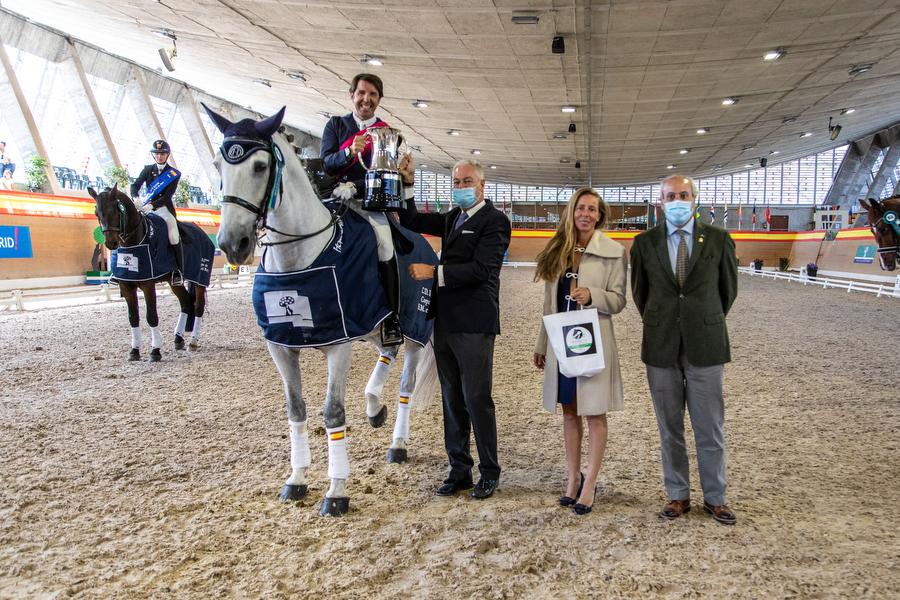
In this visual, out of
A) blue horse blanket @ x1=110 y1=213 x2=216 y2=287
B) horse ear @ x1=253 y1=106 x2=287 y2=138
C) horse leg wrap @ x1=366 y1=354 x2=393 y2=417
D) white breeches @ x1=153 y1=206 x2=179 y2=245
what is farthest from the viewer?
white breeches @ x1=153 y1=206 x2=179 y2=245

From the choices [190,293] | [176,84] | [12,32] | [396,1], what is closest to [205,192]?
[176,84]

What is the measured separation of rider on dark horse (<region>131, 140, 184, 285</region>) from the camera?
23.6ft

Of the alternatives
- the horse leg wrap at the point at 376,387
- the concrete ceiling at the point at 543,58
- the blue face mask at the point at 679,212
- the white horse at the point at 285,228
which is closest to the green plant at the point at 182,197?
the concrete ceiling at the point at 543,58

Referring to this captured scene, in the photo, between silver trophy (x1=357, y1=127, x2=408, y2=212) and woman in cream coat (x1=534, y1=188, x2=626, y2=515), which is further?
silver trophy (x1=357, y1=127, x2=408, y2=212)

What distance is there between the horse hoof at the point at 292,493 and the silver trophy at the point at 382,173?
162 cm

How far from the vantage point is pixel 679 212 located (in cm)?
296

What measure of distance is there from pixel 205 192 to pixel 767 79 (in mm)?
22064

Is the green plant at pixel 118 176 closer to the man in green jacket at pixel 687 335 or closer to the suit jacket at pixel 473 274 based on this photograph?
the suit jacket at pixel 473 274

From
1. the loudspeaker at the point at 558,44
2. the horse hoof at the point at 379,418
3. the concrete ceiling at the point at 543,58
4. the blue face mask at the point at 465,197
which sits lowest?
the horse hoof at the point at 379,418

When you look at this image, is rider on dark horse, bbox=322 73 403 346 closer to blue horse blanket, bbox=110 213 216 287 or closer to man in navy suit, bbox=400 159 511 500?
man in navy suit, bbox=400 159 511 500

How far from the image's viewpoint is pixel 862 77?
55.2 feet

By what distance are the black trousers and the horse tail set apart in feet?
2.27

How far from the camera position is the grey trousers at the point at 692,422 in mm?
2915

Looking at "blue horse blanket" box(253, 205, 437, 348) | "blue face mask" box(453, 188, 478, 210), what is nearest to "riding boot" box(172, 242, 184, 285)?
"blue horse blanket" box(253, 205, 437, 348)
